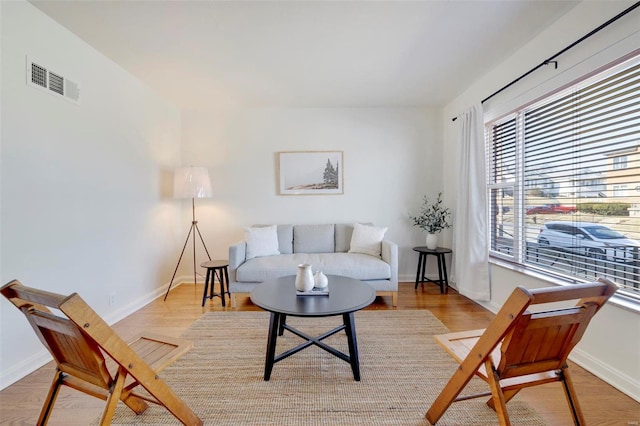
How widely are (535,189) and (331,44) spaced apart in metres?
2.19

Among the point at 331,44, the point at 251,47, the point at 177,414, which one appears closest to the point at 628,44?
the point at 331,44

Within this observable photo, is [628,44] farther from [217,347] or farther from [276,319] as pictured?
[217,347]

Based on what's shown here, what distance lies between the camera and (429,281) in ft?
12.0

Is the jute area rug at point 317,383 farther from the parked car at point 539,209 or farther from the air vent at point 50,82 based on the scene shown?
the air vent at point 50,82

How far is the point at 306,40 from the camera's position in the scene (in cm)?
226

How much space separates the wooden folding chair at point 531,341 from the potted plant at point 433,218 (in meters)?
2.33

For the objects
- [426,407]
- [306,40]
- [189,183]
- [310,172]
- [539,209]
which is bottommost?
[426,407]

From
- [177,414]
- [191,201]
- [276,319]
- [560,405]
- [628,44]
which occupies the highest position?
[628,44]

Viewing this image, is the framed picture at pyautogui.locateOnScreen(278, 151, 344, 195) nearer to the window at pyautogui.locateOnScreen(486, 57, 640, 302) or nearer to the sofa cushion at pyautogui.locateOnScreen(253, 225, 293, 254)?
the sofa cushion at pyautogui.locateOnScreen(253, 225, 293, 254)

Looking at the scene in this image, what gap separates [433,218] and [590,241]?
6.12 ft

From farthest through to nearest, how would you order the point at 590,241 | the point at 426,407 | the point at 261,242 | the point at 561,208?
the point at 261,242 → the point at 561,208 → the point at 590,241 → the point at 426,407

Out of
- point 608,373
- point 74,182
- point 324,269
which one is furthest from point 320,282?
point 74,182

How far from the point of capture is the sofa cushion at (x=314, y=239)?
363 cm

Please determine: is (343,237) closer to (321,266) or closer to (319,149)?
→ (321,266)
